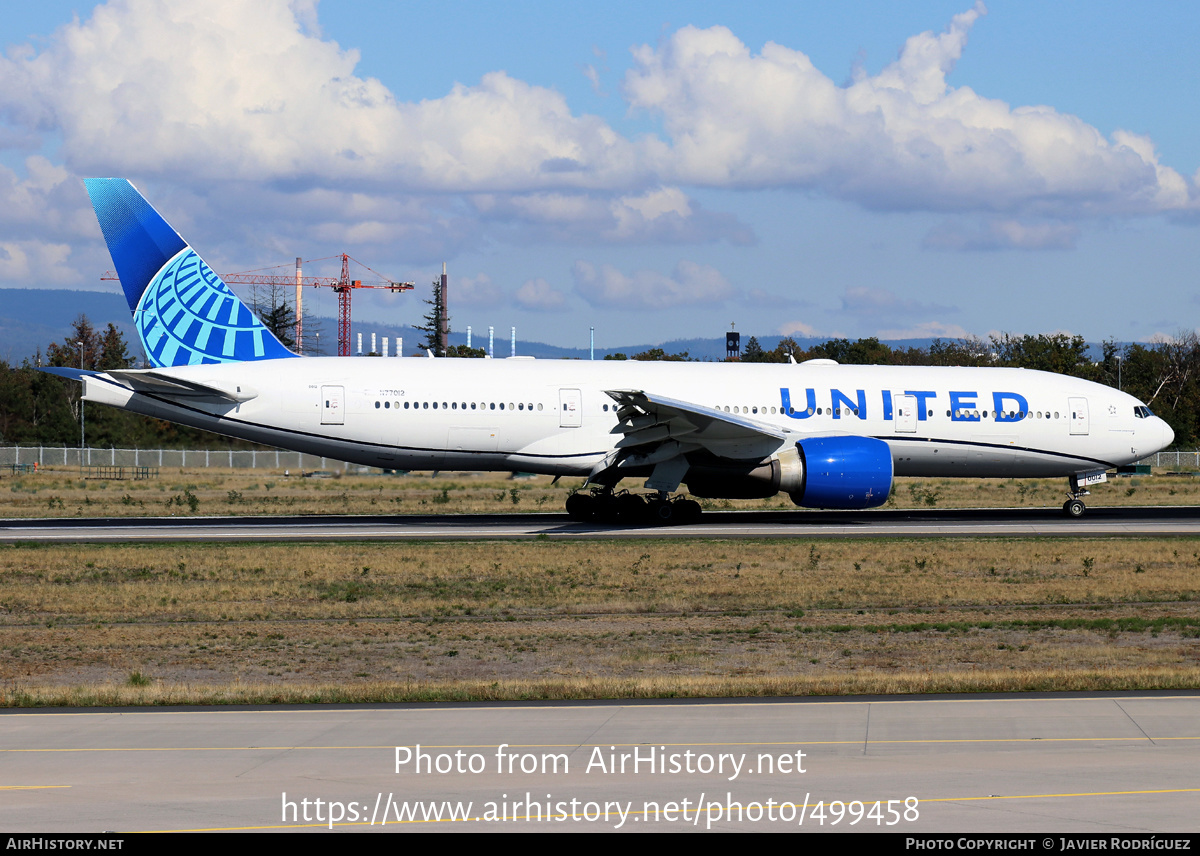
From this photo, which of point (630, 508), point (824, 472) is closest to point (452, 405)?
point (630, 508)

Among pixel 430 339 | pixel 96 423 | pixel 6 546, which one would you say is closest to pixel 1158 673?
pixel 6 546

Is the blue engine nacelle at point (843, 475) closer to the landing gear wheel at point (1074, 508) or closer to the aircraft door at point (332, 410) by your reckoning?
the landing gear wheel at point (1074, 508)

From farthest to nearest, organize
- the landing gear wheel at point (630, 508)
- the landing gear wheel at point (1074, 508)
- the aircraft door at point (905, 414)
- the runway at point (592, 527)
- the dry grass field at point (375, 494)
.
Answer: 1. the dry grass field at point (375, 494)
2. the landing gear wheel at point (1074, 508)
3. the aircraft door at point (905, 414)
4. the landing gear wheel at point (630, 508)
5. the runway at point (592, 527)

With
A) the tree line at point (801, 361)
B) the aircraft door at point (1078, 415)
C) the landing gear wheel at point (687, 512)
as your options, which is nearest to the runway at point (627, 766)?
the landing gear wheel at point (687, 512)

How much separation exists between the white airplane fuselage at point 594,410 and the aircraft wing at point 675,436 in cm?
9

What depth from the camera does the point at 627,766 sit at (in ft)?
27.0

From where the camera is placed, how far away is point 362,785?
25.5 ft

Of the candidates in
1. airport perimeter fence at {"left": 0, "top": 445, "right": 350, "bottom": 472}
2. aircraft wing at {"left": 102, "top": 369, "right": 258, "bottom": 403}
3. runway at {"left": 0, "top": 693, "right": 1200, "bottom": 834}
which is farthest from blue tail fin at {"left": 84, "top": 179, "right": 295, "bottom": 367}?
airport perimeter fence at {"left": 0, "top": 445, "right": 350, "bottom": 472}

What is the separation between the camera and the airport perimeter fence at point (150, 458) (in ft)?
203

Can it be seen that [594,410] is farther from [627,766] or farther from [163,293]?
[627,766]

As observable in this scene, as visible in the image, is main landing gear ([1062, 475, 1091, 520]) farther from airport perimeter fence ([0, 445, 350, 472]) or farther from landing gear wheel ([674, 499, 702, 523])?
airport perimeter fence ([0, 445, 350, 472])

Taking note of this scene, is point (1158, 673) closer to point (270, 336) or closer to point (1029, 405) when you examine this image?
point (1029, 405)

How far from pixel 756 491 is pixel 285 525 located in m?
11.1

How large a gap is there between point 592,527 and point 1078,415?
12.6m
